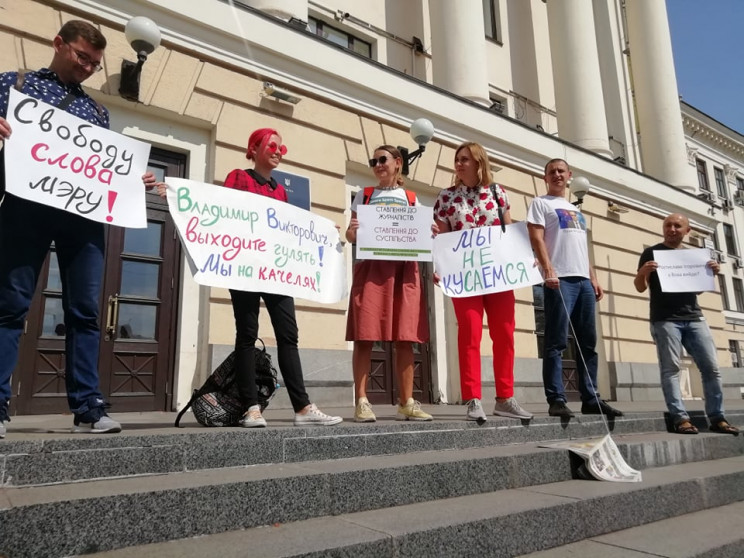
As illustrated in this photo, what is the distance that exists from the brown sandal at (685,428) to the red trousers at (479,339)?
2174 mm

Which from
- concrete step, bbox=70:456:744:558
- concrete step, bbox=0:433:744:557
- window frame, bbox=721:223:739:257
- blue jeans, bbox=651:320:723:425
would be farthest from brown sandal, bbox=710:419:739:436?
window frame, bbox=721:223:739:257

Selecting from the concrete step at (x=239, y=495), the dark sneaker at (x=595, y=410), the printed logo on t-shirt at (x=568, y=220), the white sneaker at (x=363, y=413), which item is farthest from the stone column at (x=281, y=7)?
the concrete step at (x=239, y=495)

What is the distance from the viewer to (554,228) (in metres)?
4.62

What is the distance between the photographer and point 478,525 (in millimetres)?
2295

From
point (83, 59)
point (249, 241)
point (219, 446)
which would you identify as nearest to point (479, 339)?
point (249, 241)

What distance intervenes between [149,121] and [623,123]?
13925 millimetres

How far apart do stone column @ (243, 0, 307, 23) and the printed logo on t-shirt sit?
16.9 ft

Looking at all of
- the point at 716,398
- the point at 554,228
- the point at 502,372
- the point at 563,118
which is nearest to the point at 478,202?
the point at 554,228

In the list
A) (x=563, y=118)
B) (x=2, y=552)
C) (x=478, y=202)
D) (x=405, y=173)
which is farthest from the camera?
(x=563, y=118)

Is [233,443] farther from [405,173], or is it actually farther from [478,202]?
[405,173]

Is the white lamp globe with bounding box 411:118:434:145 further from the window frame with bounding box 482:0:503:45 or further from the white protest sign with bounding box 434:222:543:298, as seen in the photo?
the window frame with bounding box 482:0:503:45

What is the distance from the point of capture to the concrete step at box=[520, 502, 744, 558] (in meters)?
2.46

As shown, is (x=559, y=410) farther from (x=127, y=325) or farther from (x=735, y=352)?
(x=735, y=352)

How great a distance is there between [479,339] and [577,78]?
425 inches
